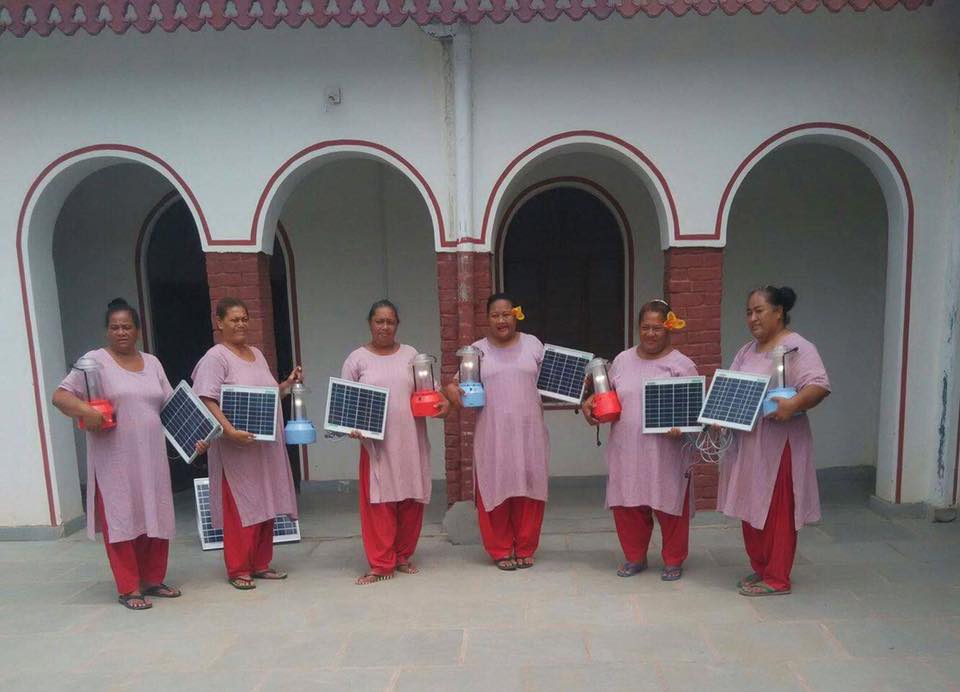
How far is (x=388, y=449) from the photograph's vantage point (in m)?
3.79

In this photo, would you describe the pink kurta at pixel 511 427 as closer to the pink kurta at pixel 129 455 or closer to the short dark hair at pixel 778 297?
the short dark hair at pixel 778 297

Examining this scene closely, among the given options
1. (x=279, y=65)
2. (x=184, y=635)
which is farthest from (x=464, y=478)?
(x=279, y=65)

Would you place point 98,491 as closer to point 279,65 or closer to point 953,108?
point 279,65

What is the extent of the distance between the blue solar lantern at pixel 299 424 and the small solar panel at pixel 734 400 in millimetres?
2291

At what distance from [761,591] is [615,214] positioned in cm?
360

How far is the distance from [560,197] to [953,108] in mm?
3064

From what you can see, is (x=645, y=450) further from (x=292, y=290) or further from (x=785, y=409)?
(x=292, y=290)

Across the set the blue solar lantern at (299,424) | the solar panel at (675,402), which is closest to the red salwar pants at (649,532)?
the solar panel at (675,402)

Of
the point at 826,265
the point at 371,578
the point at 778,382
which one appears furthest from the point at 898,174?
the point at 371,578

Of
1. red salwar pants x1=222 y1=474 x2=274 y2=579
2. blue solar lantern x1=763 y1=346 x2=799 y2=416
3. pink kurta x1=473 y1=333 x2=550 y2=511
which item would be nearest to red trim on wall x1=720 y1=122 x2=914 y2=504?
blue solar lantern x1=763 y1=346 x2=799 y2=416

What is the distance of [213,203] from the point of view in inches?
181

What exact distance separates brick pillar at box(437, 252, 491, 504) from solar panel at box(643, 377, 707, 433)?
1.47 m

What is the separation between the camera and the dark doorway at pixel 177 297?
6227mm

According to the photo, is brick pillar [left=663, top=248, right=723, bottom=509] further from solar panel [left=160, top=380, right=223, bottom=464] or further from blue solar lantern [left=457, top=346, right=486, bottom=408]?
solar panel [left=160, top=380, right=223, bottom=464]
